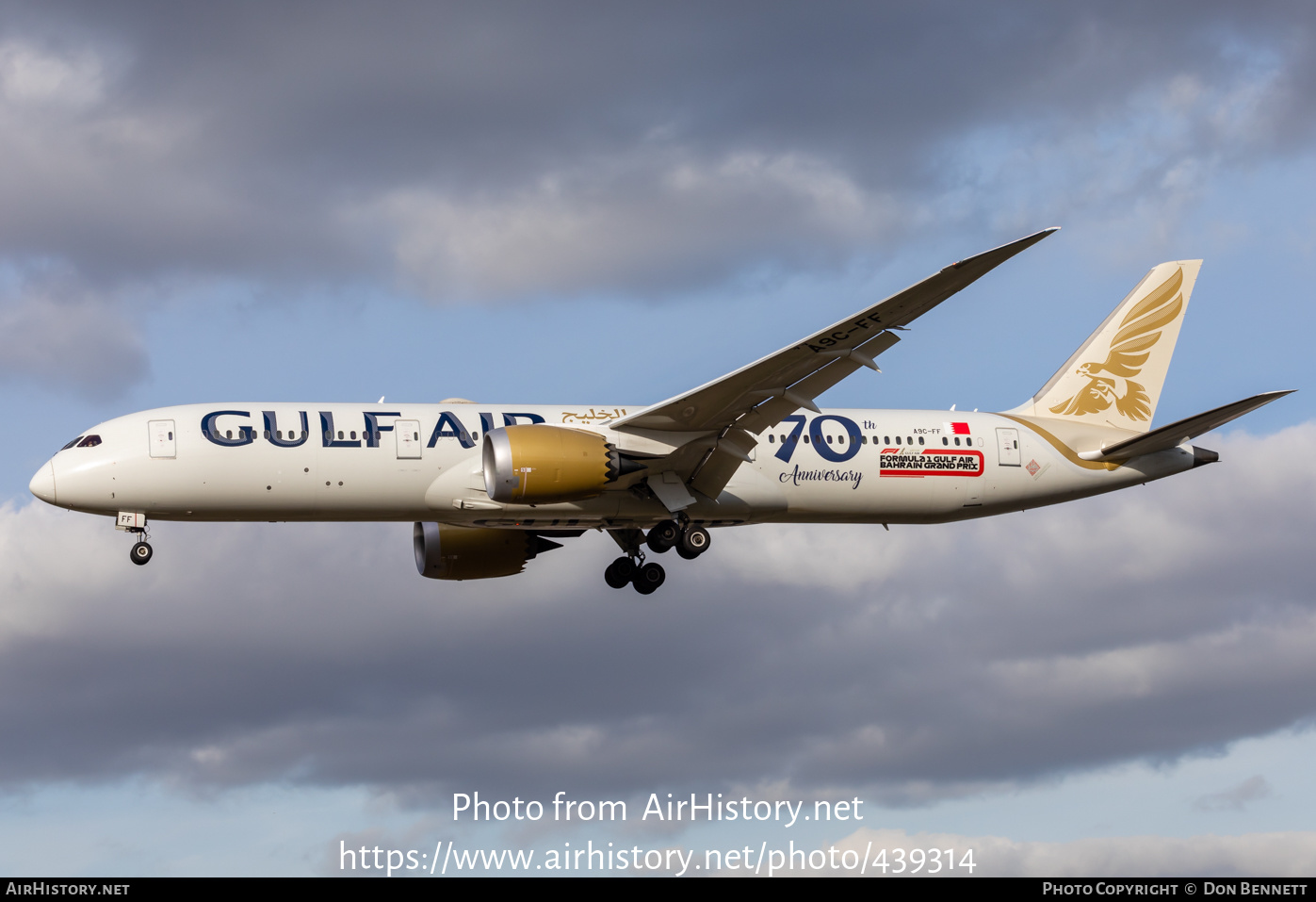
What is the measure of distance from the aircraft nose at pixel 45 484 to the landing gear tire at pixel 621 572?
16077 millimetres

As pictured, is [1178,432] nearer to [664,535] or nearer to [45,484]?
[664,535]

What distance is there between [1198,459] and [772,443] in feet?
44.0

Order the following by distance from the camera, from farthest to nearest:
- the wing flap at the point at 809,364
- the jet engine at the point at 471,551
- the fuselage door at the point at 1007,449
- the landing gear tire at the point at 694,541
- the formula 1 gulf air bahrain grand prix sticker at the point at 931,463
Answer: the jet engine at the point at 471,551 < the fuselage door at the point at 1007,449 < the formula 1 gulf air bahrain grand prix sticker at the point at 931,463 < the landing gear tire at the point at 694,541 < the wing flap at the point at 809,364

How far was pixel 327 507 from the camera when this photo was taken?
39188 mm

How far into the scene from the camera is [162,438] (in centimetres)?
3881

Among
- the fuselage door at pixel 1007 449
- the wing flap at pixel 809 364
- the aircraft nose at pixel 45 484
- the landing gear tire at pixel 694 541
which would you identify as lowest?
the landing gear tire at pixel 694 541

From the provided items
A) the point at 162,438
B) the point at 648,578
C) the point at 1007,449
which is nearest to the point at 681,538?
the point at 648,578

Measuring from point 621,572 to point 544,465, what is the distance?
364 inches

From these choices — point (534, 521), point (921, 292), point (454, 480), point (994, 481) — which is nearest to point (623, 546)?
point (534, 521)

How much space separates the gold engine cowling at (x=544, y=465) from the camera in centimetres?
3766

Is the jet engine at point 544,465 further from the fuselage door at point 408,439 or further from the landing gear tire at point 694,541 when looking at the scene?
the landing gear tire at point 694,541

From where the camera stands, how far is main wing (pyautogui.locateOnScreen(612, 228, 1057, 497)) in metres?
33.9

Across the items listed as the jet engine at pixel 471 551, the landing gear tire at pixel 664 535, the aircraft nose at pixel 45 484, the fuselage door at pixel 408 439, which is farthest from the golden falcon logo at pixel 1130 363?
the aircraft nose at pixel 45 484

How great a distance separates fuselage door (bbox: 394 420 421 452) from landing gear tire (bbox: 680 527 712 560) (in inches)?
305
